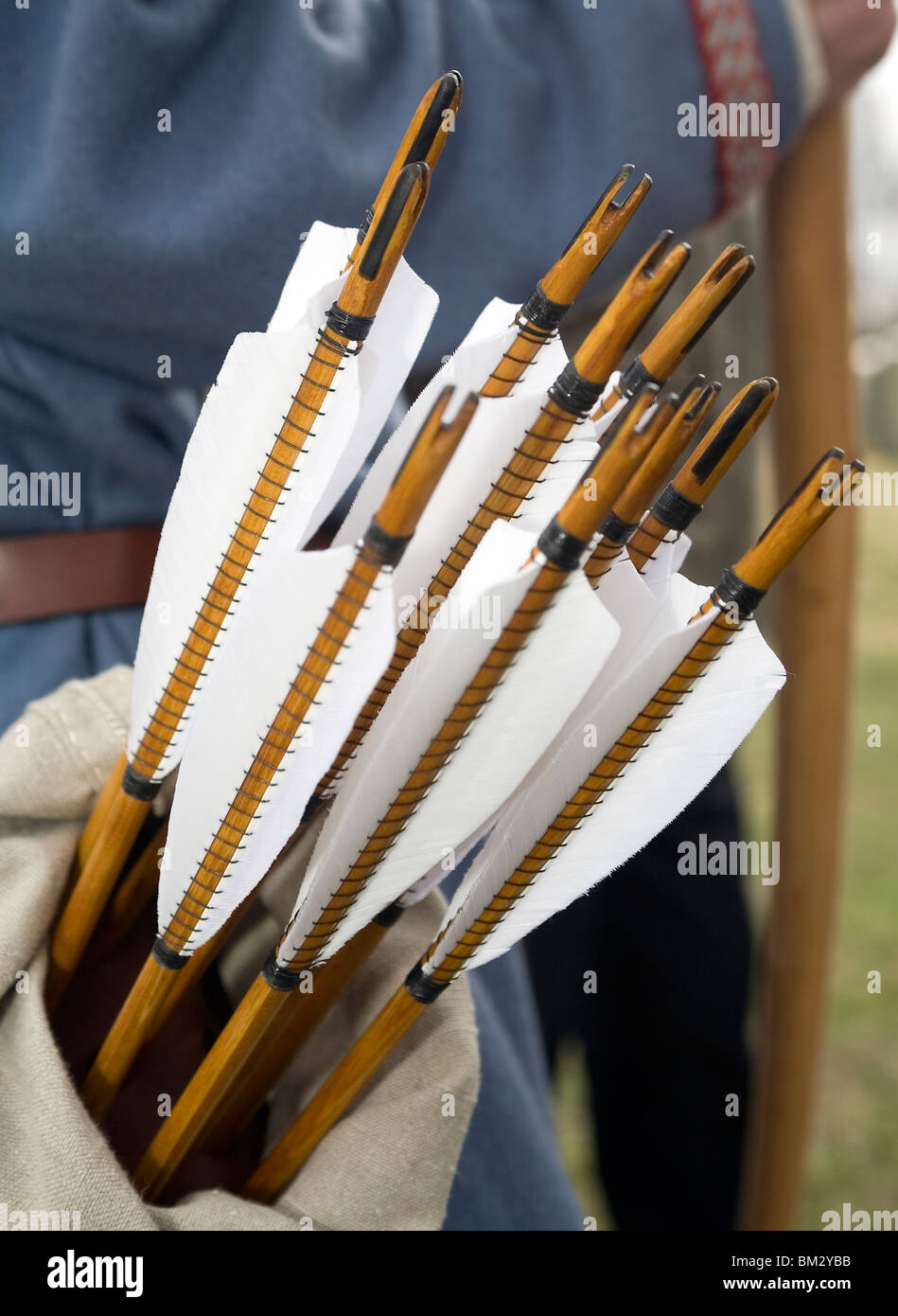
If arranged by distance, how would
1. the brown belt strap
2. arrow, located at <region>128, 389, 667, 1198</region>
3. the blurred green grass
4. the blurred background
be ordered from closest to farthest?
arrow, located at <region>128, 389, 667, 1198</region>, the brown belt strap, the blurred background, the blurred green grass

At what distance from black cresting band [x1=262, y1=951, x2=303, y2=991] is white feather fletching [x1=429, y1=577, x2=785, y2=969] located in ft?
0.12

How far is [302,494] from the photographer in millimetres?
256

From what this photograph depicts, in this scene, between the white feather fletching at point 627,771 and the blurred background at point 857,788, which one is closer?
the white feather fletching at point 627,771

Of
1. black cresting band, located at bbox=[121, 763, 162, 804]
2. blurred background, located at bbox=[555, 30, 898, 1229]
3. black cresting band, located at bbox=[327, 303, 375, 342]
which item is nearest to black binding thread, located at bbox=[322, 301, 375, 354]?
black cresting band, located at bbox=[327, 303, 375, 342]

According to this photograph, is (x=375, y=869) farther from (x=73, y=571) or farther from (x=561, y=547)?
(x=73, y=571)

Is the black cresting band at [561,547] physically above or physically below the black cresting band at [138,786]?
above

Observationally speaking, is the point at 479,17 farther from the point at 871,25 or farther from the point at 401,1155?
the point at 401,1155

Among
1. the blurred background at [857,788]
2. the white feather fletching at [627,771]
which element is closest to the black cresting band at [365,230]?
the white feather fletching at [627,771]

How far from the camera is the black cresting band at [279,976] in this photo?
0.88 ft

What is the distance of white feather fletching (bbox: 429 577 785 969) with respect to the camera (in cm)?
25

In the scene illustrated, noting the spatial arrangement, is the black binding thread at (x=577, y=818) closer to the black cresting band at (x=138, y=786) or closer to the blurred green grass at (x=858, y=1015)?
the black cresting band at (x=138, y=786)

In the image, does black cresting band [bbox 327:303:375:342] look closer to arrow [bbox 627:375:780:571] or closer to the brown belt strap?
arrow [bbox 627:375:780:571]

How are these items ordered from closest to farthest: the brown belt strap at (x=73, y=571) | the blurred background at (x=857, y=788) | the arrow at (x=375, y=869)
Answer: the arrow at (x=375, y=869) → the brown belt strap at (x=73, y=571) → the blurred background at (x=857, y=788)
